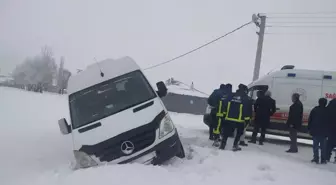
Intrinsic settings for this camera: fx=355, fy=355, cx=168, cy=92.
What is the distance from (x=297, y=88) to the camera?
11.4 metres

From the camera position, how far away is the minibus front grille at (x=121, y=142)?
6.26 meters

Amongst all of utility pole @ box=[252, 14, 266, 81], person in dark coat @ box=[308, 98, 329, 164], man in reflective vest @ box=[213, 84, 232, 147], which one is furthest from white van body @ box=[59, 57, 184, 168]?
utility pole @ box=[252, 14, 266, 81]

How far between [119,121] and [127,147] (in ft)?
1.71

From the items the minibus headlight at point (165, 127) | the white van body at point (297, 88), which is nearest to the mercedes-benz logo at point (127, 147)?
the minibus headlight at point (165, 127)

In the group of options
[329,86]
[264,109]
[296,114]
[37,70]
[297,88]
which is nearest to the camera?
[296,114]

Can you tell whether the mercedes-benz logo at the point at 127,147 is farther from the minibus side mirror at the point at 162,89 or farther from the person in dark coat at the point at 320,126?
the person in dark coat at the point at 320,126

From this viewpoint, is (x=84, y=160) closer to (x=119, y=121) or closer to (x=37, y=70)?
(x=119, y=121)

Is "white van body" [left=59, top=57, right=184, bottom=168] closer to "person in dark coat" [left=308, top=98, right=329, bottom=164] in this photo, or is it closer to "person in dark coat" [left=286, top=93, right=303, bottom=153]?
"person in dark coat" [left=308, top=98, right=329, bottom=164]

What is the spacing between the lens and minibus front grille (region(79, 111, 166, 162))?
20.5 feet

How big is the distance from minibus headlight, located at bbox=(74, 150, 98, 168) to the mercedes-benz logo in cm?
58

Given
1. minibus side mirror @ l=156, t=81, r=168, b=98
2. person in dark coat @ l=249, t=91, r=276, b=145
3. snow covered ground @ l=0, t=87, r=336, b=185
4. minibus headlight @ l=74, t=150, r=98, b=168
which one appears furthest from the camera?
person in dark coat @ l=249, t=91, r=276, b=145

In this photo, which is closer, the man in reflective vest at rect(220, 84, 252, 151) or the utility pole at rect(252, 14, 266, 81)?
the man in reflective vest at rect(220, 84, 252, 151)

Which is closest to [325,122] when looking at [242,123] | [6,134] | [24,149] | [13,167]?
[242,123]

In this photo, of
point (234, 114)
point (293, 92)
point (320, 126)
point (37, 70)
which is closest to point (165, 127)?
point (234, 114)
